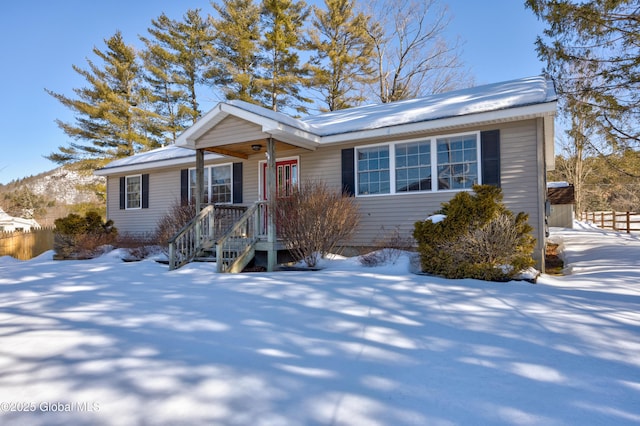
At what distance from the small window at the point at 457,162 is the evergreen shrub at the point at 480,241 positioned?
70.4 inches

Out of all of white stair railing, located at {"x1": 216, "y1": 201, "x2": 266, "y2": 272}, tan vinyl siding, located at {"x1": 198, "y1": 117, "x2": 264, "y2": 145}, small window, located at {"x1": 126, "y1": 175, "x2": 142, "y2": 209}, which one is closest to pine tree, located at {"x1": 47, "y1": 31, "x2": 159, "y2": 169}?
small window, located at {"x1": 126, "y1": 175, "x2": 142, "y2": 209}

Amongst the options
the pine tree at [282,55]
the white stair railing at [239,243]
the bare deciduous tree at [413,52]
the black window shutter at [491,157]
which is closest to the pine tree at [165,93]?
the pine tree at [282,55]

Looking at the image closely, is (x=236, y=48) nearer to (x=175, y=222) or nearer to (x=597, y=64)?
(x=175, y=222)

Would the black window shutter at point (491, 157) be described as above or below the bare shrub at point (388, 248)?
above

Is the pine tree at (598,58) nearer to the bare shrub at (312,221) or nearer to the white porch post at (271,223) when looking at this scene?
the bare shrub at (312,221)

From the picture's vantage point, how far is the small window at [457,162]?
26.7 ft

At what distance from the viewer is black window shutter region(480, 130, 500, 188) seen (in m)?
7.85

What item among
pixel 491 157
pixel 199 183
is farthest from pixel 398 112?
pixel 199 183

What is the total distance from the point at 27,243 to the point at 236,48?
587 inches

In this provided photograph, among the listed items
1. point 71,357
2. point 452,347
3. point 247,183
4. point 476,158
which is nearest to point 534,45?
point 476,158

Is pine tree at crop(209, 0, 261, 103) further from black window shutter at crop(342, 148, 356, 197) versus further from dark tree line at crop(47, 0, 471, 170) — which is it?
black window shutter at crop(342, 148, 356, 197)

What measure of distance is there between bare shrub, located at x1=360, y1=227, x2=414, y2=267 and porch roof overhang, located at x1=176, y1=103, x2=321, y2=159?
2.75 m

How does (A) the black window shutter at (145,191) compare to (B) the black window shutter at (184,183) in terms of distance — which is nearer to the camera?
(B) the black window shutter at (184,183)

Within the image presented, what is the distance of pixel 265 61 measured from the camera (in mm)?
23406
